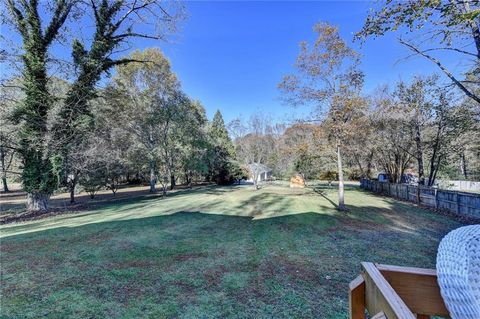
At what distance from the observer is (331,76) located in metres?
9.55

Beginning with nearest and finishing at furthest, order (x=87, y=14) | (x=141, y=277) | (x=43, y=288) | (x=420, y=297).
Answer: (x=420, y=297) < (x=43, y=288) < (x=141, y=277) < (x=87, y=14)

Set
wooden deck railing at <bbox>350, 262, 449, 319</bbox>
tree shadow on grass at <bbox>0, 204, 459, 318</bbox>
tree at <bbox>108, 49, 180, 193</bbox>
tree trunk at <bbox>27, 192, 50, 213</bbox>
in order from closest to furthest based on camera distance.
A: wooden deck railing at <bbox>350, 262, 449, 319</bbox>
tree shadow on grass at <bbox>0, 204, 459, 318</bbox>
tree trunk at <bbox>27, 192, 50, 213</bbox>
tree at <bbox>108, 49, 180, 193</bbox>

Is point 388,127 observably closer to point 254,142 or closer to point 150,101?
point 254,142

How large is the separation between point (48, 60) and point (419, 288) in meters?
12.5

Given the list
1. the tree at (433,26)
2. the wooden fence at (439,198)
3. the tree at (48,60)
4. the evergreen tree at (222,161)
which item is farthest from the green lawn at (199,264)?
the evergreen tree at (222,161)

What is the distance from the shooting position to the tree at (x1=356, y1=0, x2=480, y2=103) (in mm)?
4406

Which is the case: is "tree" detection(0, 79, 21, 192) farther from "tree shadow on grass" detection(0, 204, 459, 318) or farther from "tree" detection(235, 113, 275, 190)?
"tree" detection(235, 113, 275, 190)

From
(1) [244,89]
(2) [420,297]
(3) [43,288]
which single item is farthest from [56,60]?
(1) [244,89]

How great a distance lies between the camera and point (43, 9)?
9.31m

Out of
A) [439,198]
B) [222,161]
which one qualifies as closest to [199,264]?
[439,198]

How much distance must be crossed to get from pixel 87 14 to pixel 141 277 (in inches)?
435

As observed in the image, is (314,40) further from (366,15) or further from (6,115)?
(6,115)

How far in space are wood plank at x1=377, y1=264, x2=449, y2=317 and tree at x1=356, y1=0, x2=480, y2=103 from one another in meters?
4.16

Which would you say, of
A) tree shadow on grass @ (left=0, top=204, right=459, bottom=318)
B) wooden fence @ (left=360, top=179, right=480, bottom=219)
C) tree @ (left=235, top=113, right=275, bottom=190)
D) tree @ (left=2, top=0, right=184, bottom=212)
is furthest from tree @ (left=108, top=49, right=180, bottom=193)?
wooden fence @ (left=360, top=179, right=480, bottom=219)
